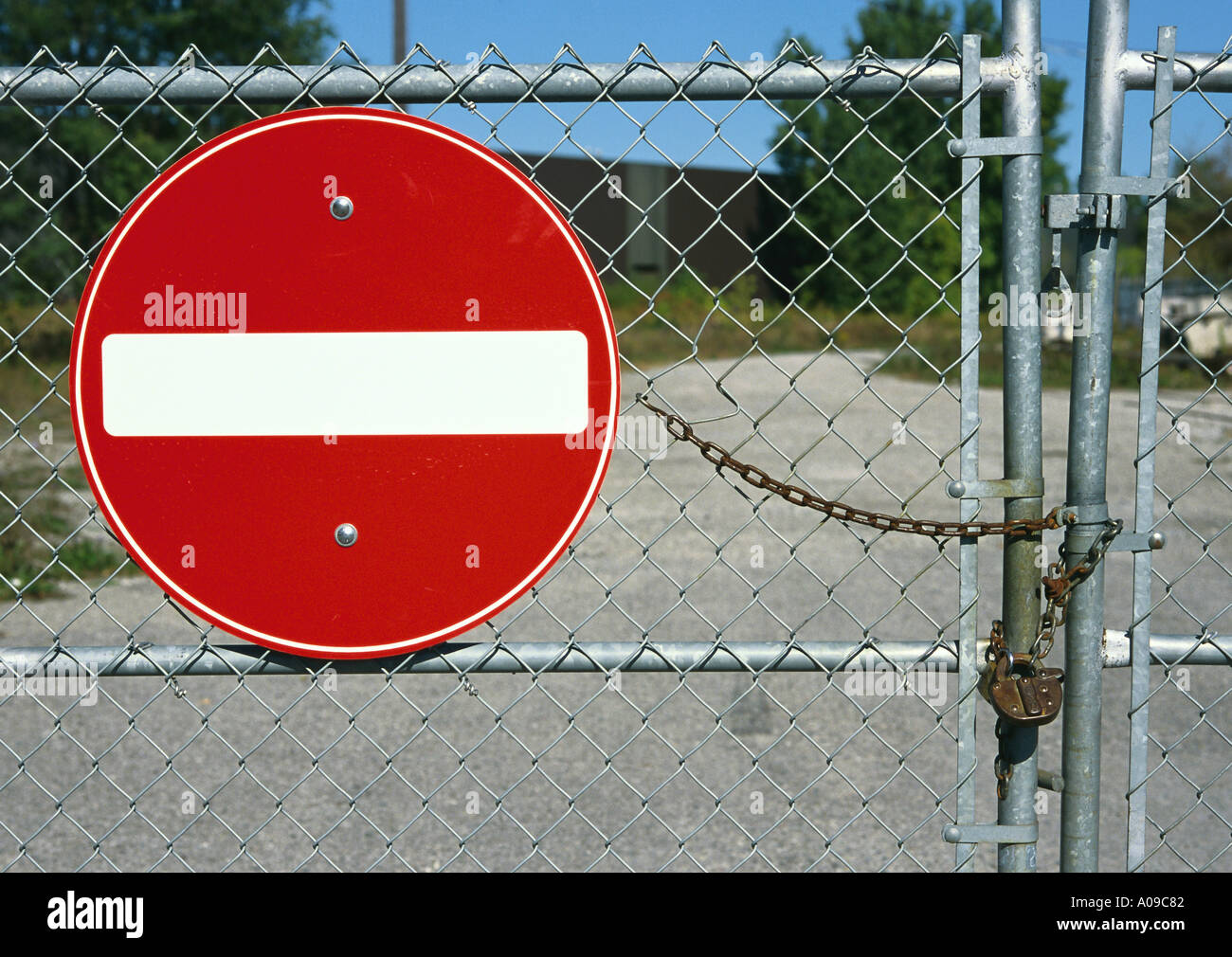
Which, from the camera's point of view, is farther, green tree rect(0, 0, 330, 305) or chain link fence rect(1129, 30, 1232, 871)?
green tree rect(0, 0, 330, 305)

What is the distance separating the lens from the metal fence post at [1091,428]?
1.69 metres

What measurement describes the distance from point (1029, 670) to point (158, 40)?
94.1 feet

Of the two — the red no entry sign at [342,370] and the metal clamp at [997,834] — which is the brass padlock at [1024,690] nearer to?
the metal clamp at [997,834]

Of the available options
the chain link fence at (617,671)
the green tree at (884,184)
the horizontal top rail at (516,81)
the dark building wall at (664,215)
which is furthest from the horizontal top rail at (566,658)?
the dark building wall at (664,215)

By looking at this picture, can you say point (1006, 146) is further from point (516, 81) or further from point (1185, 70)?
point (516, 81)

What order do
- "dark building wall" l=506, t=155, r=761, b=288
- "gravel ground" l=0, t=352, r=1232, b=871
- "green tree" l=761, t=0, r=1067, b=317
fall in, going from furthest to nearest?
"dark building wall" l=506, t=155, r=761, b=288 → "green tree" l=761, t=0, r=1067, b=317 → "gravel ground" l=0, t=352, r=1232, b=871

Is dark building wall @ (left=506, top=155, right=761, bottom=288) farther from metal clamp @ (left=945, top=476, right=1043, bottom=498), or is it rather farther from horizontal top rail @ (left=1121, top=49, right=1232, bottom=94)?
metal clamp @ (left=945, top=476, right=1043, bottom=498)

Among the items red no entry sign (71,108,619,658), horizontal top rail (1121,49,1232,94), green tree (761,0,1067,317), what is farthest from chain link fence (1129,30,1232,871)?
green tree (761,0,1067,317)

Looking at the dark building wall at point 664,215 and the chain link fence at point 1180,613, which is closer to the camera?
the chain link fence at point 1180,613

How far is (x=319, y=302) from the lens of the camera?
1646 millimetres

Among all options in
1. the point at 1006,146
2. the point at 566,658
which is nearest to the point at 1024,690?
the point at 566,658

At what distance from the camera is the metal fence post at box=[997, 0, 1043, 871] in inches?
65.7

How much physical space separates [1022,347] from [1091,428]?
179mm
